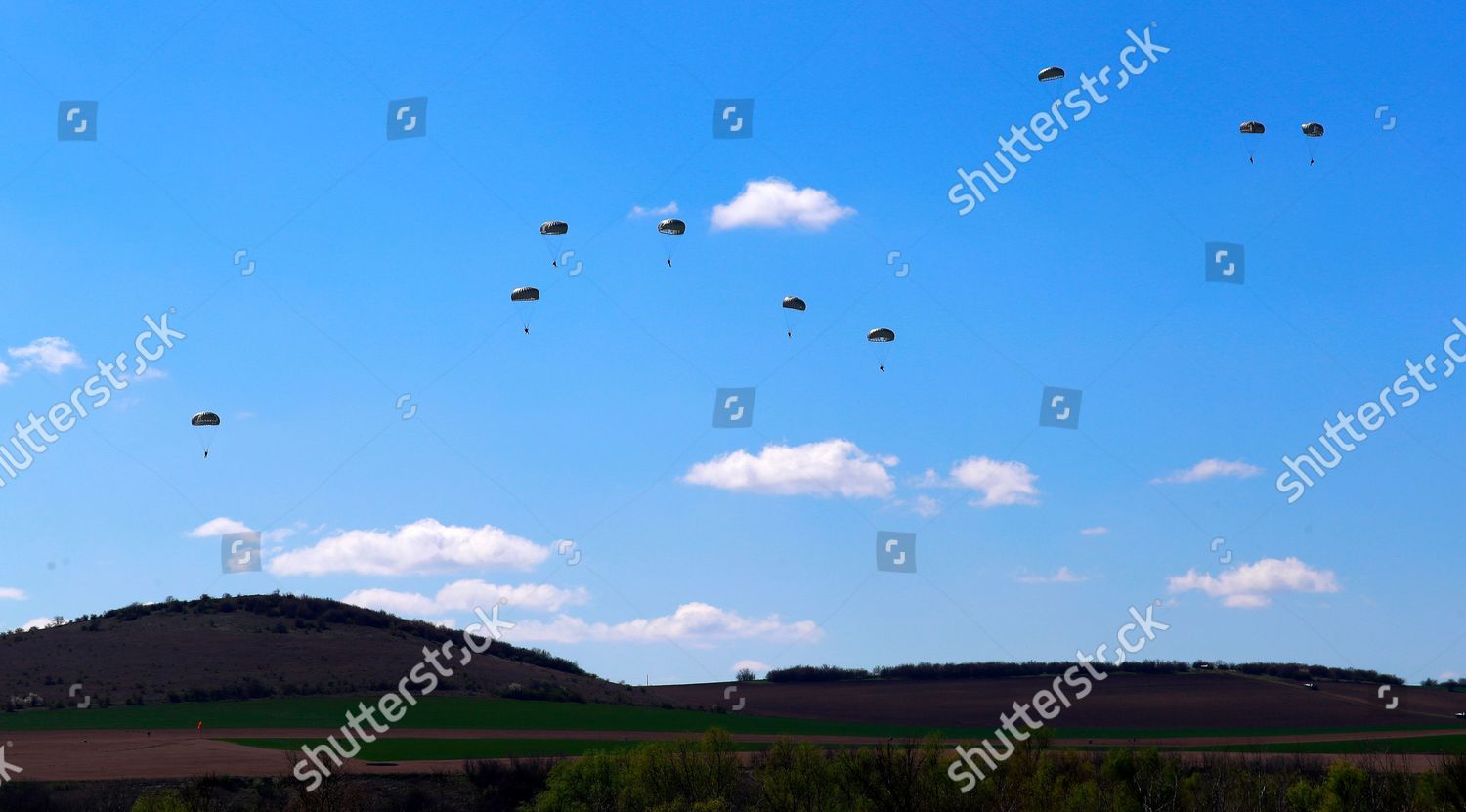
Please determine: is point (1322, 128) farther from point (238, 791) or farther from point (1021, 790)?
point (238, 791)

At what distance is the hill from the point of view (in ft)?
397

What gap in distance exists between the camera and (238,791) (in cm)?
7131

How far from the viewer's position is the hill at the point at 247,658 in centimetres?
12112

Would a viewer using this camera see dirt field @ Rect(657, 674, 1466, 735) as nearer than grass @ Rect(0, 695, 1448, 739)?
No

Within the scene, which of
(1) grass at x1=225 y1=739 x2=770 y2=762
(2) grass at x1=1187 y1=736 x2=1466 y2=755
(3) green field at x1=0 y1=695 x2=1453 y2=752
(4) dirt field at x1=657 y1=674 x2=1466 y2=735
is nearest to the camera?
(1) grass at x1=225 y1=739 x2=770 y2=762

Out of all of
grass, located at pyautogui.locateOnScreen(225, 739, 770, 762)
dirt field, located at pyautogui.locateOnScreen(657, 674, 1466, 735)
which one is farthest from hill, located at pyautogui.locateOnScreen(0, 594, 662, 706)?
grass, located at pyautogui.locateOnScreen(225, 739, 770, 762)

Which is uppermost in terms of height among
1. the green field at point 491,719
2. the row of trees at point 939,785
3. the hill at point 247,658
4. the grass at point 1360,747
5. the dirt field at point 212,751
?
the hill at point 247,658

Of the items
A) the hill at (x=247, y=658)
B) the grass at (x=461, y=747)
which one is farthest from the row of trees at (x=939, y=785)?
the hill at (x=247, y=658)

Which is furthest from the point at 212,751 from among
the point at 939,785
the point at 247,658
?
the point at 247,658

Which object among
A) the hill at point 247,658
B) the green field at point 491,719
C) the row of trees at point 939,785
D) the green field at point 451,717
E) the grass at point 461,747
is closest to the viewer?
the row of trees at point 939,785

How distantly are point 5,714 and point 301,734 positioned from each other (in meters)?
26.5

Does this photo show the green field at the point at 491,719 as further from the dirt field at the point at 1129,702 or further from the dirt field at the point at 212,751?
the dirt field at the point at 1129,702

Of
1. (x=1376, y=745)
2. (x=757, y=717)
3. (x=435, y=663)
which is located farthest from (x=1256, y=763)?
(x=435, y=663)

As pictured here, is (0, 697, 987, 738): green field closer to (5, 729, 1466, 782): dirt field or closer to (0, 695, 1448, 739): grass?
(0, 695, 1448, 739): grass
